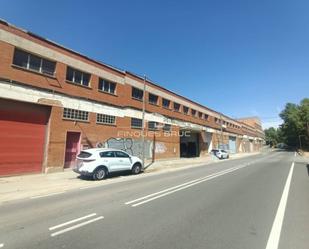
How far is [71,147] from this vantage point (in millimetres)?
19500

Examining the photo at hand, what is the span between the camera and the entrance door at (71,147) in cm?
1914

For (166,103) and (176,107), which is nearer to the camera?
(166,103)

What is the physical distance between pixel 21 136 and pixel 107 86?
32.0 ft

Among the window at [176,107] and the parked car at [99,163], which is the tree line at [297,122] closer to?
the window at [176,107]

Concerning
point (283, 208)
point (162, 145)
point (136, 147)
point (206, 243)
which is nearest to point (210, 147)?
point (162, 145)

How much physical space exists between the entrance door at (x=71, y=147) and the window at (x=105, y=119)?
2678 mm

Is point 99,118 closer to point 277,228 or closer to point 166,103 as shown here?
point 166,103

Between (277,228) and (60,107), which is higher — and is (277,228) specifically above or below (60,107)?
below

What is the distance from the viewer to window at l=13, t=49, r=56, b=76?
16.3 m

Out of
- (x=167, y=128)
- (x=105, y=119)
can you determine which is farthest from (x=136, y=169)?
(x=167, y=128)

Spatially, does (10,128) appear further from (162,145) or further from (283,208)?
(162,145)

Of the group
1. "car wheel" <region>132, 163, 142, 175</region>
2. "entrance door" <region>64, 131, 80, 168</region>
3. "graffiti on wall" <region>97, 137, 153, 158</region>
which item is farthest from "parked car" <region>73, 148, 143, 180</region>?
"graffiti on wall" <region>97, 137, 153, 158</region>

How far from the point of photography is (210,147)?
47.2 m

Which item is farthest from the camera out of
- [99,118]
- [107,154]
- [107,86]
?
[107,86]
